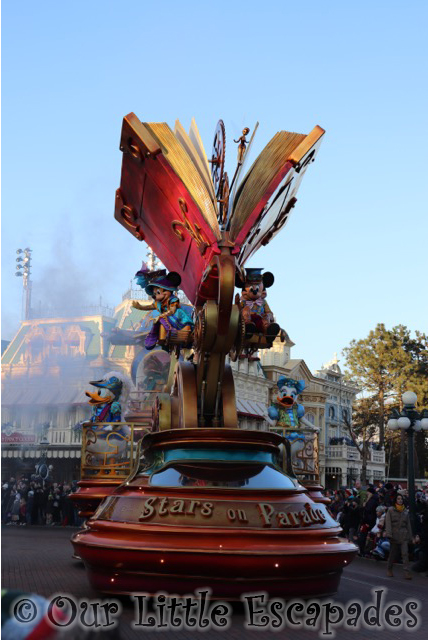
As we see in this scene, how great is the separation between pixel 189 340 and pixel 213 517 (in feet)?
13.2

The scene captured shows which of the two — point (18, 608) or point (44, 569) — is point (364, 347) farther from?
point (18, 608)

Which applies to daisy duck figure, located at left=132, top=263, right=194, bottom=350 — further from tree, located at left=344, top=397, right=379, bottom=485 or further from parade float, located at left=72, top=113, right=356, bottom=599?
tree, located at left=344, top=397, right=379, bottom=485

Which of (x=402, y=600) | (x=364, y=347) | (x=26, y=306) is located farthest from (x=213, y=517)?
(x=26, y=306)

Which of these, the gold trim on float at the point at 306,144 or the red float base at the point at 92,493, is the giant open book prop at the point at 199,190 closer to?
the gold trim on float at the point at 306,144

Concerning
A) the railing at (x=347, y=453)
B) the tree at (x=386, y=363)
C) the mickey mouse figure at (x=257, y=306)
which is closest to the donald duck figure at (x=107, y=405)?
the mickey mouse figure at (x=257, y=306)

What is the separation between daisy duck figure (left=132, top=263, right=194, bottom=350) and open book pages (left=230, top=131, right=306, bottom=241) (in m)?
2.03

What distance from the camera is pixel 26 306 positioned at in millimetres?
52781

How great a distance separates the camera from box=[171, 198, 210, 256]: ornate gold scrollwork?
33.8ft

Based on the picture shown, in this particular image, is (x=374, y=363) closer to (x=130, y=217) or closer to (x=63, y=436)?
(x=63, y=436)

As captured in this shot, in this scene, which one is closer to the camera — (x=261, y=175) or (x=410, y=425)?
(x=261, y=175)

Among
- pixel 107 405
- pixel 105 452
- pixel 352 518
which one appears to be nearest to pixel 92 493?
pixel 105 452

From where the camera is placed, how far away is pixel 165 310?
41.0ft

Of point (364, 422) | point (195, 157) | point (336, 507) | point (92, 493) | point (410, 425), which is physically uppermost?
point (195, 157)

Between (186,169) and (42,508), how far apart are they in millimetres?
21754
